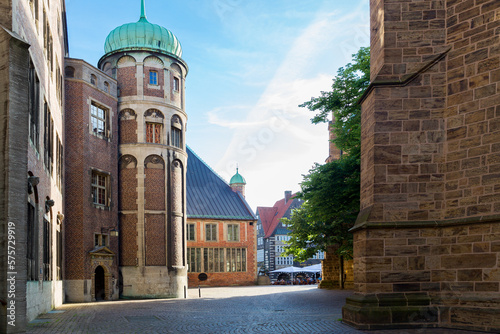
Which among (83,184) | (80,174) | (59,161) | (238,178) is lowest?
(83,184)

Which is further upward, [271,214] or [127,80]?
[127,80]

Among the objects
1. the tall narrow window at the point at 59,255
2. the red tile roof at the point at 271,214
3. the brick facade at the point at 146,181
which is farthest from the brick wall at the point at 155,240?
the red tile roof at the point at 271,214

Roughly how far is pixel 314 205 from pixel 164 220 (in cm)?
1058

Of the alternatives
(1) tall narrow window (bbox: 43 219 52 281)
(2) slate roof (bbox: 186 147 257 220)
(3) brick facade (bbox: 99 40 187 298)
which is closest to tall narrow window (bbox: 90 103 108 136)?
(3) brick facade (bbox: 99 40 187 298)

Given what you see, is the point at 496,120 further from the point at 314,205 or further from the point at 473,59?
the point at 314,205

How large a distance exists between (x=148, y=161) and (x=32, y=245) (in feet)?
50.5

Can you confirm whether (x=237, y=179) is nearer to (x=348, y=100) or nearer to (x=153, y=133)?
(x=153, y=133)

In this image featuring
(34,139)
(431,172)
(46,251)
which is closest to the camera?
(431,172)

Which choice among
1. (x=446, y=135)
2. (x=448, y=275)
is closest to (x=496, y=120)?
(x=446, y=135)

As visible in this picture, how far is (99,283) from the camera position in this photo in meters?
28.2

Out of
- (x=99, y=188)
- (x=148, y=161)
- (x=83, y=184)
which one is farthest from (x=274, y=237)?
(x=83, y=184)

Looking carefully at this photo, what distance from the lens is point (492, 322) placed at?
10.6 metres

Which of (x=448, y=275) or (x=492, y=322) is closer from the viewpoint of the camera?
(x=492, y=322)

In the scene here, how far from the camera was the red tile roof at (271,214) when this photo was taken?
82.6m
